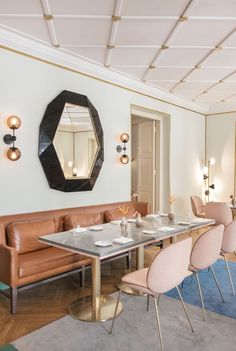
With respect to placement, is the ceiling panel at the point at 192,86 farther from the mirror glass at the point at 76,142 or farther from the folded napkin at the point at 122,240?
the folded napkin at the point at 122,240

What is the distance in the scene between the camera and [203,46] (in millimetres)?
3826

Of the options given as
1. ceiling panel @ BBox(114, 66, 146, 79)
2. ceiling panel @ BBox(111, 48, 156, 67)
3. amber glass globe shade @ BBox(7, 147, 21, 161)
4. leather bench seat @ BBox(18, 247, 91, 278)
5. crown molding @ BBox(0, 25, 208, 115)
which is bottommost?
leather bench seat @ BBox(18, 247, 91, 278)

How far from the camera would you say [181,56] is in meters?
4.18

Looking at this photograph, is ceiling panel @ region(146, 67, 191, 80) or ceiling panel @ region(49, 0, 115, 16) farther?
ceiling panel @ region(146, 67, 191, 80)

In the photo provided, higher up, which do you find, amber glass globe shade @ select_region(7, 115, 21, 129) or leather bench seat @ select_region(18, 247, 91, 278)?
amber glass globe shade @ select_region(7, 115, 21, 129)

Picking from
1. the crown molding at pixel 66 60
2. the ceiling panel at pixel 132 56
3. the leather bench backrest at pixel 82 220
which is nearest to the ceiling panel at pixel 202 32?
the ceiling panel at pixel 132 56

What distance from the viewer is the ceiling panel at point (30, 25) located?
10.4 feet

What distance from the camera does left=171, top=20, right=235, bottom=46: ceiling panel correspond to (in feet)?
10.7

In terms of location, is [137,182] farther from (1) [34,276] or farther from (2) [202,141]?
(1) [34,276]

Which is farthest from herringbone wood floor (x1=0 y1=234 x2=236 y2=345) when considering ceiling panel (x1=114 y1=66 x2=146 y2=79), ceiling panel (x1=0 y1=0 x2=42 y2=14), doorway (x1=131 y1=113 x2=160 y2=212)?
ceiling panel (x1=114 y1=66 x2=146 y2=79)

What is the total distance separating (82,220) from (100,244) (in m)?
1.41

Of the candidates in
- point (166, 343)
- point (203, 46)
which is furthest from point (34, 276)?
point (203, 46)

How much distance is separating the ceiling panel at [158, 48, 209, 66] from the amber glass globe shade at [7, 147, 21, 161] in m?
2.37

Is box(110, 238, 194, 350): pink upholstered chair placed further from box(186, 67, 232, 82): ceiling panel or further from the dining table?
box(186, 67, 232, 82): ceiling panel
